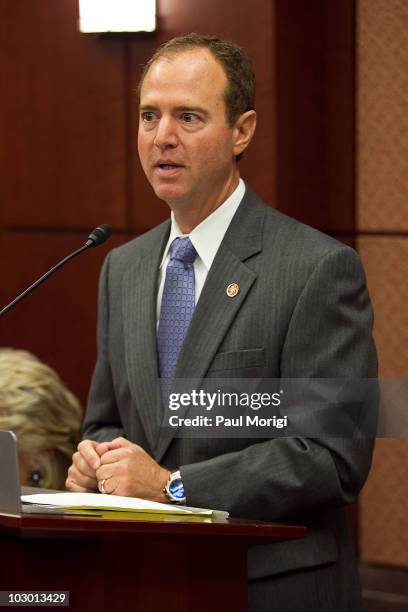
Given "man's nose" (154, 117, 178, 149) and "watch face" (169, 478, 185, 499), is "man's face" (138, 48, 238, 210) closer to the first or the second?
"man's nose" (154, 117, 178, 149)

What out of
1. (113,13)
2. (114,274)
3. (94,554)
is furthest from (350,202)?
(94,554)

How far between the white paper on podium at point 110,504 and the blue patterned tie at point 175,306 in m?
0.52

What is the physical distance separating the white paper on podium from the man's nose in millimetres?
736

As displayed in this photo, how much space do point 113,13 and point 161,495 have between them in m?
2.88

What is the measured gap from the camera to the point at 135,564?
1.73 m

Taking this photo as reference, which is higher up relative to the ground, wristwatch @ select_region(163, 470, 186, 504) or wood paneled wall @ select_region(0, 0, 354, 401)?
wood paneled wall @ select_region(0, 0, 354, 401)

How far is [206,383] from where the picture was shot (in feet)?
7.29

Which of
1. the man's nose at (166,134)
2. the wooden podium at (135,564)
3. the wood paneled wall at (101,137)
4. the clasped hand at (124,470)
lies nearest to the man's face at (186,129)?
the man's nose at (166,134)

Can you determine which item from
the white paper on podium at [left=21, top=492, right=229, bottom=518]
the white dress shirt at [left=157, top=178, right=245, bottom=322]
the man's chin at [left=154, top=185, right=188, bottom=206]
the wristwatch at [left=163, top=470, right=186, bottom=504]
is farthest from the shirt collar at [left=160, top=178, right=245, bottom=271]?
the white paper on podium at [left=21, top=492, right=229, bottom=518]

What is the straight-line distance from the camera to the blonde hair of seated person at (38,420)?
8.64 feet

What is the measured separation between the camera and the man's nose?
88.4 inches

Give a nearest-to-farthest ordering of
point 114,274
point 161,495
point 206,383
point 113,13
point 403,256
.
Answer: point 161,495 < point 206,383 < point 114,274 < point 403,256 < point 113,13

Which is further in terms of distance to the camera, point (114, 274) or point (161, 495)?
point (114, 274)

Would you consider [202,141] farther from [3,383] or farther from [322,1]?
[322,1]
